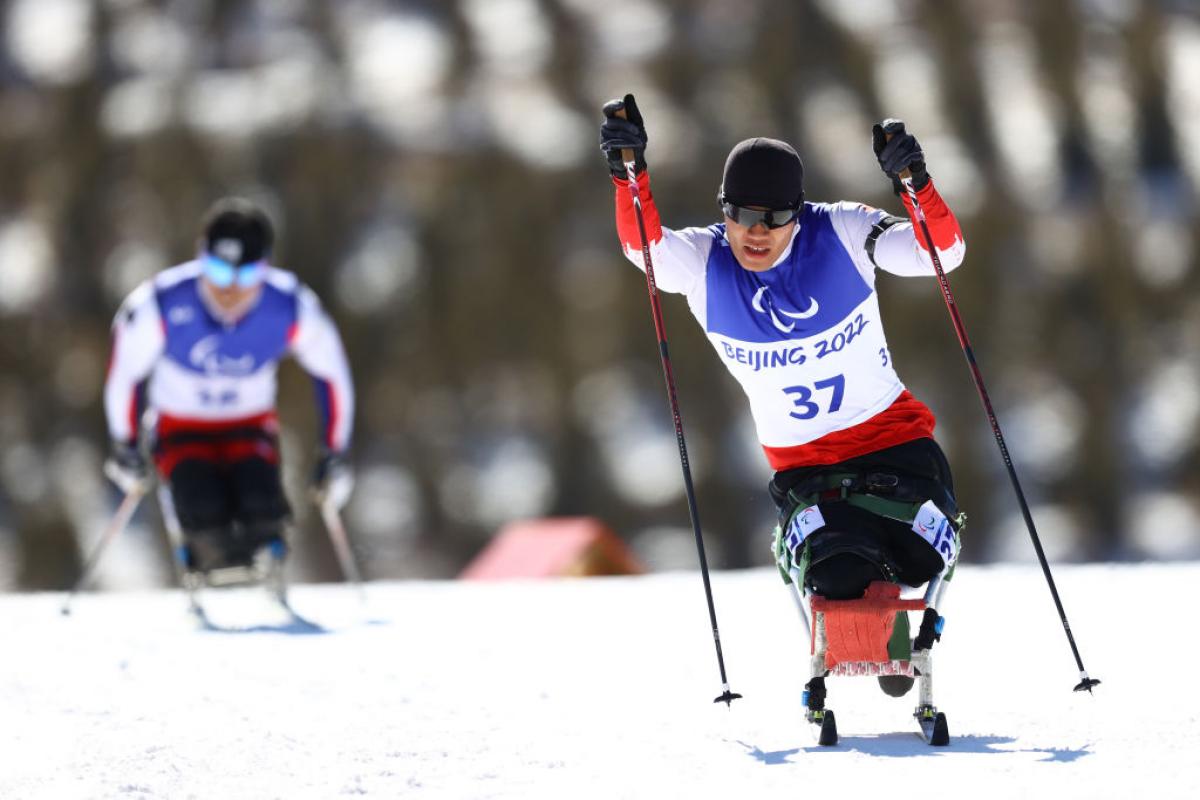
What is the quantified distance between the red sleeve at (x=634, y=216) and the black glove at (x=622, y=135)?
0.14 feet

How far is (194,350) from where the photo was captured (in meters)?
A: 8.09

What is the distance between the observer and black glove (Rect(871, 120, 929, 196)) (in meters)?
4.61

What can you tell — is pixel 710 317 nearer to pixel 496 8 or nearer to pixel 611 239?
pixel 611 239

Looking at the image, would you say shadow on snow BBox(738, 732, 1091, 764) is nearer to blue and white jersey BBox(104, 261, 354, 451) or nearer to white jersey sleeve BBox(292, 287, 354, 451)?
blue and white jersey BBox(104, 261, 354, 451)

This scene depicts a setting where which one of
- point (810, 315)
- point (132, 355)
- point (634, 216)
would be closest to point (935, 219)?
point (810, 315)

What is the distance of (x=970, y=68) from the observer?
26.1 metres

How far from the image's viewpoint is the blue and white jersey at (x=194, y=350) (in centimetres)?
806

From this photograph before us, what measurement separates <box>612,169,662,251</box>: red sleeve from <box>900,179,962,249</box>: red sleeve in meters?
0.72

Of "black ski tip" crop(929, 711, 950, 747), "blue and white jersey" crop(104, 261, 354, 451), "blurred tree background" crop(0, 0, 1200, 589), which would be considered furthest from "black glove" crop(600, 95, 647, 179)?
"blurred tree background" crop(0, 0, 1200, 589)

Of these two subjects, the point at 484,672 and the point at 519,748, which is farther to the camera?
the point at 484,672

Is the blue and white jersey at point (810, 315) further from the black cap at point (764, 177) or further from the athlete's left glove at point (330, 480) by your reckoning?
the athlete's left glove at point (330, 480)

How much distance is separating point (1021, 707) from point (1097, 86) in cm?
2268

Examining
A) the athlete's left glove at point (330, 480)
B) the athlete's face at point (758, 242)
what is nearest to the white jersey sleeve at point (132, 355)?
the athlete's left glove at point (330, 480)

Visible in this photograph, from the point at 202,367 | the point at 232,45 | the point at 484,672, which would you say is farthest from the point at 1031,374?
the point at 484,672
